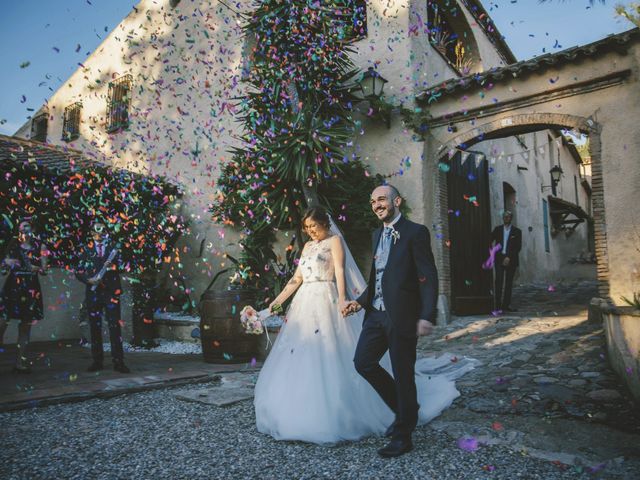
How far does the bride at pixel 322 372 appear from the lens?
280 cm

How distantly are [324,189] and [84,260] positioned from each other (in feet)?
12.0

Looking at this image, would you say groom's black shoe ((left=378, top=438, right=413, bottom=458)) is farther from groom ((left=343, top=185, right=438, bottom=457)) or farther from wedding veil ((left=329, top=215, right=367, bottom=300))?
wedding veil ((left=329, top=215, right=367, bottom=300))

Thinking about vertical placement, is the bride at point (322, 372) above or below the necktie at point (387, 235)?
below

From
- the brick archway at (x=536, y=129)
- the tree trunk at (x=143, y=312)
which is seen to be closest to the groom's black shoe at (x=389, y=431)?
the brick archway at (x=536, y=129)

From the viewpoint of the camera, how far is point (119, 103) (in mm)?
11836

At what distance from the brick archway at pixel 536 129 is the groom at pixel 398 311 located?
460 centimetres

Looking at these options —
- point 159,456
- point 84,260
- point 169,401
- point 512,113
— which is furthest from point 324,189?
point 159,456

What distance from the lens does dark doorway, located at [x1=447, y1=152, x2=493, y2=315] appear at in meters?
7.75

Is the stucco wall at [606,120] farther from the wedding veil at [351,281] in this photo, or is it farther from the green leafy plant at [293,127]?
the wedding veil at [351,281]

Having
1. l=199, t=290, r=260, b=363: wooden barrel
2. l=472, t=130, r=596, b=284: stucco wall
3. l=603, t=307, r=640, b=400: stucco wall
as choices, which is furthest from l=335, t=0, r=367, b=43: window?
l=603, t=307, r=640, b=400: stucco wall

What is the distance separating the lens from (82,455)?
2.55 m

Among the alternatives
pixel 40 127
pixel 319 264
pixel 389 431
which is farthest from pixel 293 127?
pixel 40 127

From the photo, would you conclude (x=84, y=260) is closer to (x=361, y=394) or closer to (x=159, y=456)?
(x=159, y=456)

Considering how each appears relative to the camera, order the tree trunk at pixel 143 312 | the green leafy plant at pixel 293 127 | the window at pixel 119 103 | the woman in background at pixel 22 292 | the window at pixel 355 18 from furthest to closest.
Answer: the window at pixel 119 103 < the window at pixel 355 18 < the tree trunk at pixel 143 312 < the green leafy plant at pixel 293 127 < the woman in background at pixel 22 292
